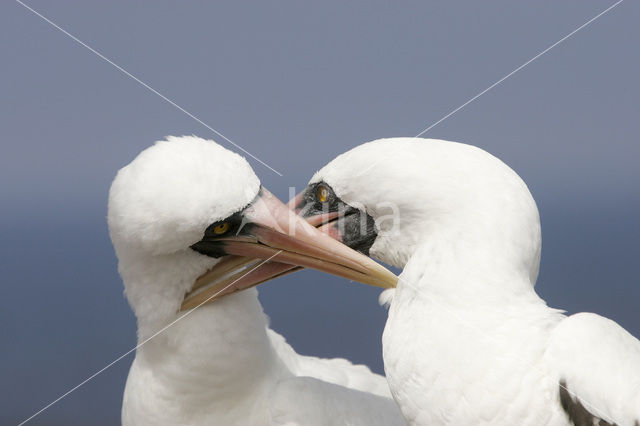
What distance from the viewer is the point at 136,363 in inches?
93.4

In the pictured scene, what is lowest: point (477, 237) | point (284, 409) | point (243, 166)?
point (284, 409)

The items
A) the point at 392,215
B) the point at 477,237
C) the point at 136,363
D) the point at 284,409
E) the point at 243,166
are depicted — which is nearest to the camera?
the point at 477,237

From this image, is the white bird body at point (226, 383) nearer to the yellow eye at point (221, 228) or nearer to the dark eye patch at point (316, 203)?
the yellow eye at point (221, 228)

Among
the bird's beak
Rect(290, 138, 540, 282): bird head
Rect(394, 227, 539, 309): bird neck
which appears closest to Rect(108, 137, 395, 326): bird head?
the bird's beak

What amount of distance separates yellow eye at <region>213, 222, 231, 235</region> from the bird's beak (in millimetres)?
27

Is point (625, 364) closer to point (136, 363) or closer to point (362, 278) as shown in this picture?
point (362, 278)

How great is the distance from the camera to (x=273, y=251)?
2141 millimetres

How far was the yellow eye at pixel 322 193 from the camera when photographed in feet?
6.81

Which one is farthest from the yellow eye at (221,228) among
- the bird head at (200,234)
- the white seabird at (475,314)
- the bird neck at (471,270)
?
the bird neck at (471,270)

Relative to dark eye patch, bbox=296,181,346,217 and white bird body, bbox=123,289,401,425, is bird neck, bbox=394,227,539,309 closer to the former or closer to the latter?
dark eye patch, bbox=296,181,346,217

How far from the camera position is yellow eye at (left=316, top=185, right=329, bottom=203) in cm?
207

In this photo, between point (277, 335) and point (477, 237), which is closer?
point (477, 237)

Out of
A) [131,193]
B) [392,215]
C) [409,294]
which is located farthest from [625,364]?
[131,193]

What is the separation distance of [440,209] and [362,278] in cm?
42
